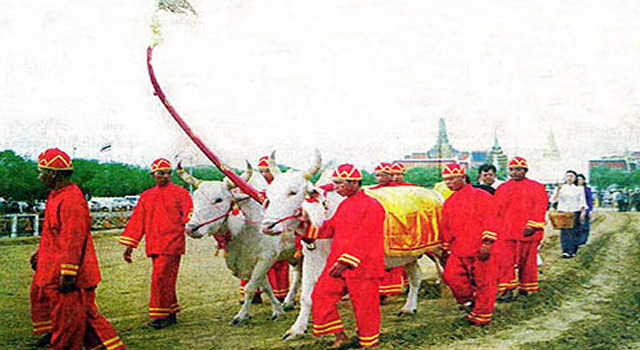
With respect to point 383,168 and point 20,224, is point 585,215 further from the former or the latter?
point 20,224

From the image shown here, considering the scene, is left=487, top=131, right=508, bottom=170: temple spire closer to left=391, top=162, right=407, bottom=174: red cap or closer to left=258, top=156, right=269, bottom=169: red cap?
left=391, top=162, right=407, bottom=174: red cap

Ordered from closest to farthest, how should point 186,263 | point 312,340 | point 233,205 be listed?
point 312,340, point 233,205, point 186,263

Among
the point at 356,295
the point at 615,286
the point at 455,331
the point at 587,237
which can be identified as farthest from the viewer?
the point at 587,237

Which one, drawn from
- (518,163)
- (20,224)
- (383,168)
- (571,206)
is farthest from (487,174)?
(20,224)

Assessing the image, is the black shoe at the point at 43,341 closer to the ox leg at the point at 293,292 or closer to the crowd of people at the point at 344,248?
the crowd of people at the point at 344,248

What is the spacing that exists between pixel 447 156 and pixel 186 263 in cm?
321

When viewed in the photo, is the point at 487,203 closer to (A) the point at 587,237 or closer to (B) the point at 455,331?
(B) the point at 455,331

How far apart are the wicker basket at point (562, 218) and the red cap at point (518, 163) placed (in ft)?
6.38

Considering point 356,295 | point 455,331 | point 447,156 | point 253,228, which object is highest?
point 447,156

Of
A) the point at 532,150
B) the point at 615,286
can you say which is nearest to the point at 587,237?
the point at 615,286

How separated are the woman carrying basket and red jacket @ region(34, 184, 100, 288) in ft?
16.1

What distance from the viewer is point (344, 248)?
4.27 m

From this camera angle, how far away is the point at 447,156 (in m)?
6.10

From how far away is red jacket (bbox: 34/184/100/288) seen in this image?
404 cm
